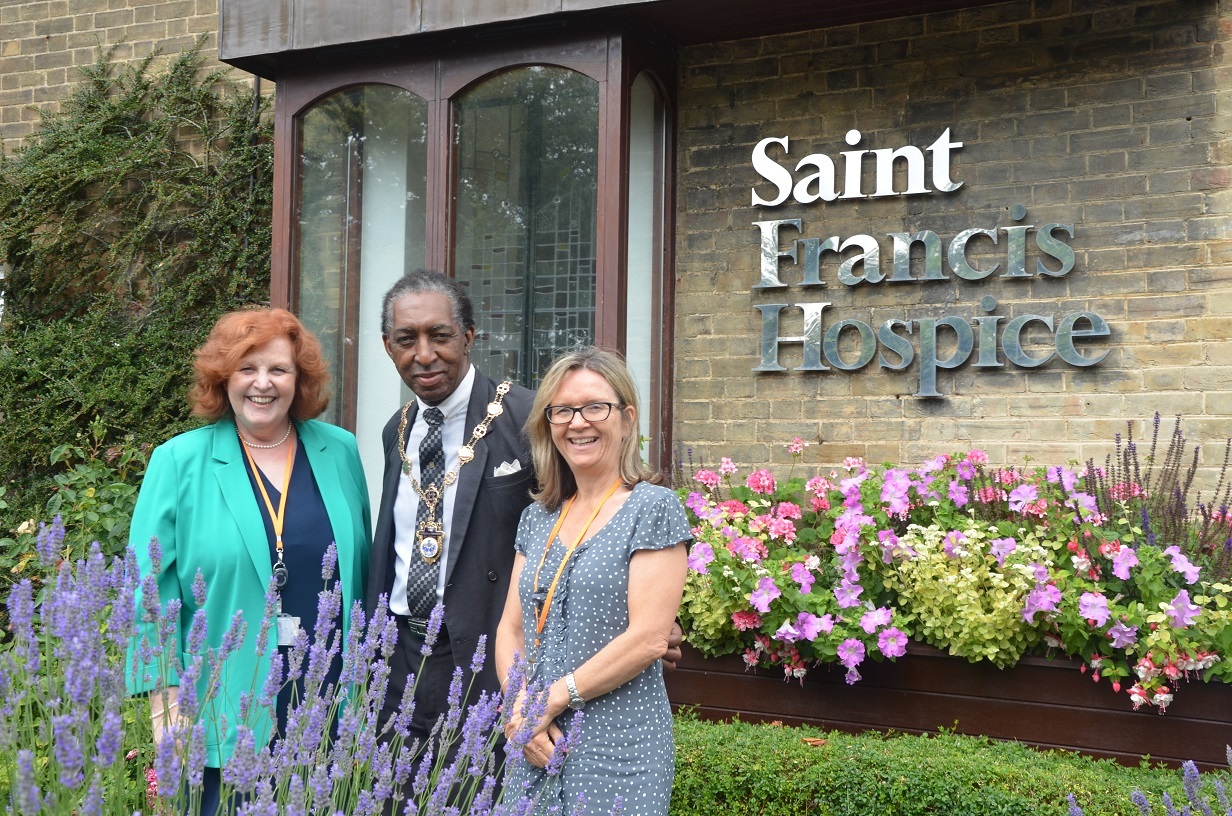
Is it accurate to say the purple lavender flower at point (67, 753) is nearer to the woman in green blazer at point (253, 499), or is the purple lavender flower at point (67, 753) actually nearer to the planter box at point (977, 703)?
the woman in green blazer at point (253, 499)

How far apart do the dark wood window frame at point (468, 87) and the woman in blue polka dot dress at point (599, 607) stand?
3060mm

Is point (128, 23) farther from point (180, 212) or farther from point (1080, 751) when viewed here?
point (1080, 751)

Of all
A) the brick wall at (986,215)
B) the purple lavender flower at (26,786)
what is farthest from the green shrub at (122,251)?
the purple lavender flower at (26,786)

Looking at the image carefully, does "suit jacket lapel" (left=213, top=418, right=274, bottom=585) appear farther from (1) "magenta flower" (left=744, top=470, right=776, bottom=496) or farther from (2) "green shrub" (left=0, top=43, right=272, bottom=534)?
(2) "green shrub" (left=0, top=43, right=272, bottom=534)

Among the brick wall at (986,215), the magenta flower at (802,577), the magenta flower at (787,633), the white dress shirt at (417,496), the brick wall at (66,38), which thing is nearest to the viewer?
the white dress shirt at (417,496)

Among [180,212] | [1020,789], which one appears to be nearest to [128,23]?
[180,212]

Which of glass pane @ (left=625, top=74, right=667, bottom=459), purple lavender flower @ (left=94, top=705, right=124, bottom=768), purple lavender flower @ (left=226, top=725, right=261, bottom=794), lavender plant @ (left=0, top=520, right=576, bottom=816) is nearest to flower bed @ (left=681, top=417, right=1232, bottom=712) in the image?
glass pane @ (left=625, top=74, right=667, bottom=459)

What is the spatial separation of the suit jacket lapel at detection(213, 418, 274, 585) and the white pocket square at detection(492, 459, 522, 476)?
600 millimetres

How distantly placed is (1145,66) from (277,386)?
4605 millimetres

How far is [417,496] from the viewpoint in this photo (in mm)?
2939

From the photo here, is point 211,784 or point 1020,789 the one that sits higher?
point 211,784

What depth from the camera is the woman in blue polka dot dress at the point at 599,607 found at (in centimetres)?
237

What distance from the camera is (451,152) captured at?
5918mm

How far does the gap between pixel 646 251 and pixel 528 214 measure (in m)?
0.75
